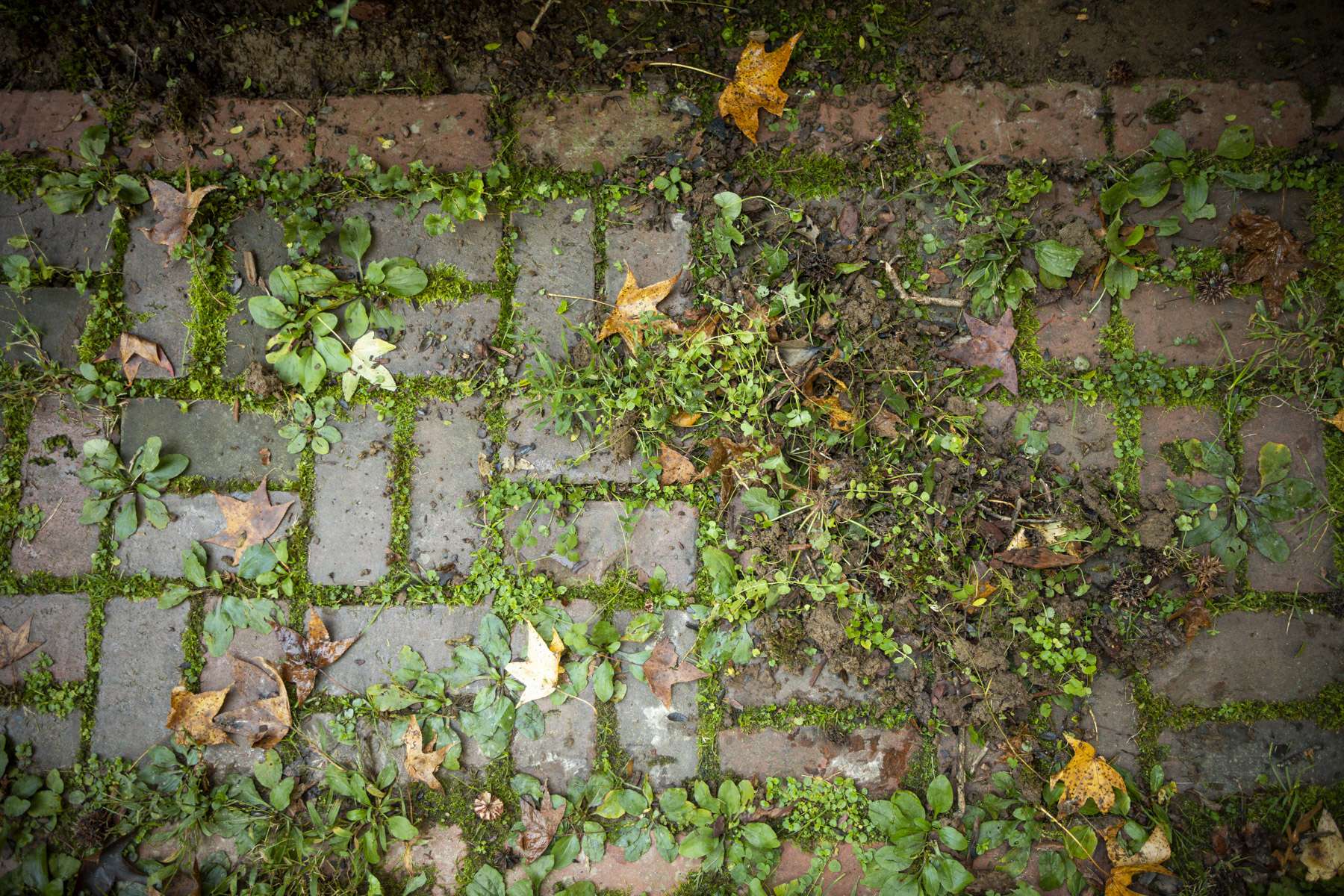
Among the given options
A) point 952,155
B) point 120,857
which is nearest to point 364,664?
point 120,857

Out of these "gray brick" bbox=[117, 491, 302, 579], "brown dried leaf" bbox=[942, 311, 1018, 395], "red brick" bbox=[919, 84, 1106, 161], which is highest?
"red brick" bbox=[919, 84, 1106, 161]

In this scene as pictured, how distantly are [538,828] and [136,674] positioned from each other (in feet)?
4.98

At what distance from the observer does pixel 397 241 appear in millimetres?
3043

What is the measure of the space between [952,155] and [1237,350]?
1.23 meters

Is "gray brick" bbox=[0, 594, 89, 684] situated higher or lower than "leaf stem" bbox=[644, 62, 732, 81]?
lower

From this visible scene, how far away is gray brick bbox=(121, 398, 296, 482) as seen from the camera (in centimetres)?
301

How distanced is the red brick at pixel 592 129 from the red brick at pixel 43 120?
1578 millimetres

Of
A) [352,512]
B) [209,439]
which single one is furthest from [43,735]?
[352,512]

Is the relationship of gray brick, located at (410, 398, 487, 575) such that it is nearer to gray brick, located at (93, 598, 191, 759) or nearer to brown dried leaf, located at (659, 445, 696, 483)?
brown dried leaf, located at (659, 445, 696, 483)

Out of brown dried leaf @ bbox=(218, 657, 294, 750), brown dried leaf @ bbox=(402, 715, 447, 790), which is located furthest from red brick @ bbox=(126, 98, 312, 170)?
brown dried leaf @ bbox=(402, 715, 447, 790)

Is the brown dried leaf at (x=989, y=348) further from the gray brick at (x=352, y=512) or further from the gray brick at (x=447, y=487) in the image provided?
the gray brick at (x=352, y=512)

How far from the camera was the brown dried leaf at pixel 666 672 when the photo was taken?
2.94 meters

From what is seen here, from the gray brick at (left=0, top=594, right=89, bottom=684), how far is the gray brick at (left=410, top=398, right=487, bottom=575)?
3.99 ft

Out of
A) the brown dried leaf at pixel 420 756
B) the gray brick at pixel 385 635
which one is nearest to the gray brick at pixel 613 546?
the gray brick at pixel 385 635
